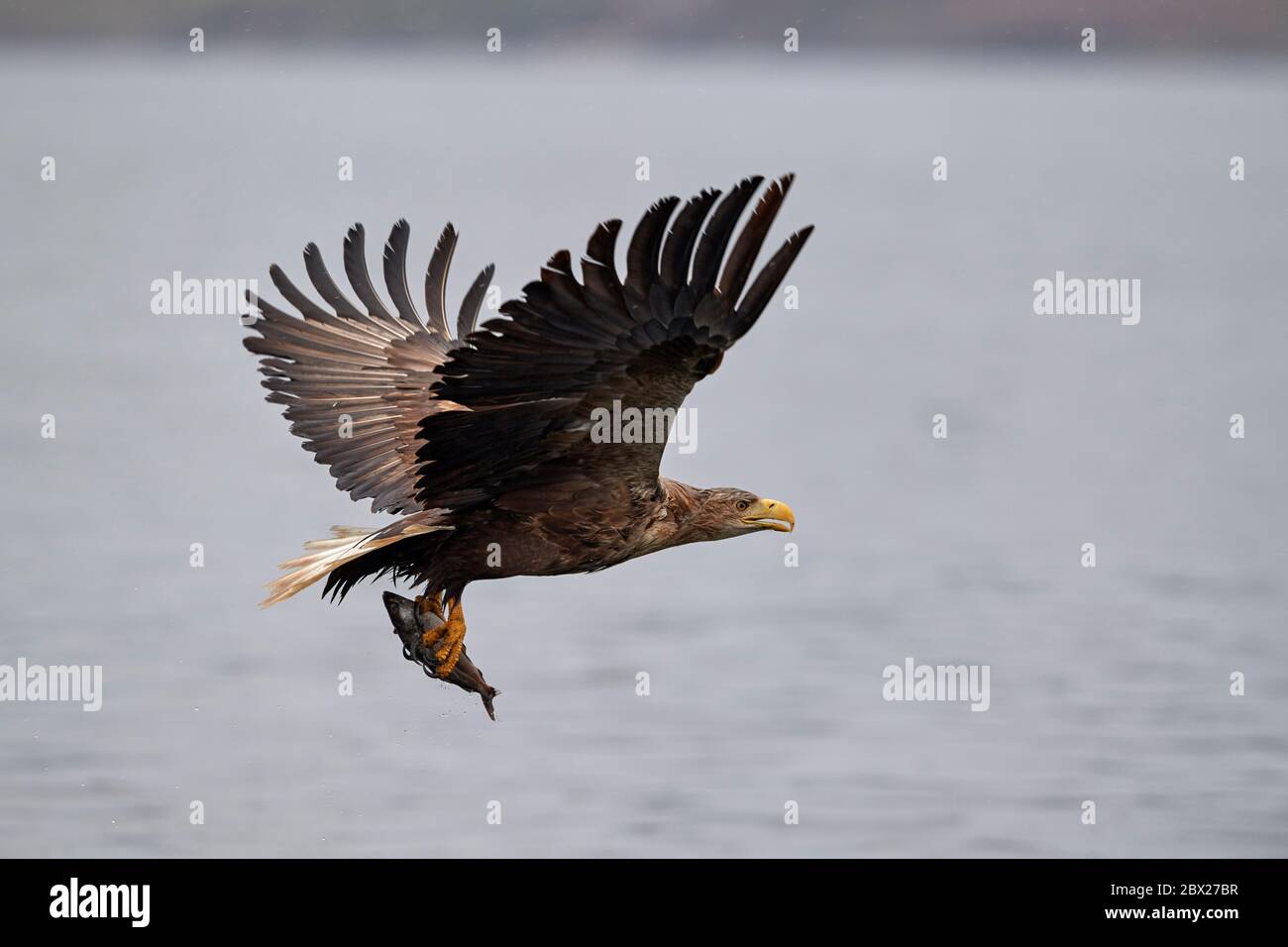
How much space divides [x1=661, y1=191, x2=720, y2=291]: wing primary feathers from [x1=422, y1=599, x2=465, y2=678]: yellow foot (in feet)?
5.80

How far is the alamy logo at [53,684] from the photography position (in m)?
12.8

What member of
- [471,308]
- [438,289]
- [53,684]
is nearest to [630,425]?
[471,308]

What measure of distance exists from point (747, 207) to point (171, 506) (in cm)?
1148

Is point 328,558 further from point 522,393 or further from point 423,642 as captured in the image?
point 522,393

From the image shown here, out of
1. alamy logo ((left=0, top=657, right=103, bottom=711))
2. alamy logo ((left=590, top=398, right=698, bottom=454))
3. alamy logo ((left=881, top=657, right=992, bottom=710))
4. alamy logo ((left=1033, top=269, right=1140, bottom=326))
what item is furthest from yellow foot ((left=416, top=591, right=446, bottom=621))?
alamy logo ((left=1033, top=269, right=1140, bottom=326))

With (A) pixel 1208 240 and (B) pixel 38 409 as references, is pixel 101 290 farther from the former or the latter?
(A) pixel 1208 240

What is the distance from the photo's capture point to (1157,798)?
11648 mm

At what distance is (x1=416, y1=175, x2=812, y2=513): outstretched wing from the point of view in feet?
22.9

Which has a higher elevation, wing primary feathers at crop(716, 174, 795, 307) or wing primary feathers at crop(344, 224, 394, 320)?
wing primary feathers at crop(344, 224, 394, 320)

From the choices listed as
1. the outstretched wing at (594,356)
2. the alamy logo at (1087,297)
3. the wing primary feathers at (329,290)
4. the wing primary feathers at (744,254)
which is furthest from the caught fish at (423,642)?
the alamy logo at (1087,297)

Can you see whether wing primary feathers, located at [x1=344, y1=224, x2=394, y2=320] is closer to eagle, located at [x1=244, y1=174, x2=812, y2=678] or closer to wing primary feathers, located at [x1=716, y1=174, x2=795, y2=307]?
eagle, located at [x1=244, y1=174, x2=812, y2=678]

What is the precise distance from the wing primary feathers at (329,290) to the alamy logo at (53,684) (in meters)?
4.37

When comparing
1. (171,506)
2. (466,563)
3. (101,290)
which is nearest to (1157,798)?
(466,563)

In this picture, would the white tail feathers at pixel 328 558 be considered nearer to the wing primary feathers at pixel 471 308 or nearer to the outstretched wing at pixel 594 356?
the outstretched wing at pixel 594 356
